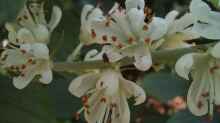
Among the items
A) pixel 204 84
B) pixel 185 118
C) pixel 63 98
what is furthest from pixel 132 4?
pixel 63 98

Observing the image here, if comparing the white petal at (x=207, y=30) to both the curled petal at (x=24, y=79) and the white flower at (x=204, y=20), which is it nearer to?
the white flower at (x=204, y=20)

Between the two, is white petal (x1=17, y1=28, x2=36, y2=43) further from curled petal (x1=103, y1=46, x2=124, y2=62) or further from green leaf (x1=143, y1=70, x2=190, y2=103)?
green leaf (x1=143, y1=70, x2=190, y2=103)

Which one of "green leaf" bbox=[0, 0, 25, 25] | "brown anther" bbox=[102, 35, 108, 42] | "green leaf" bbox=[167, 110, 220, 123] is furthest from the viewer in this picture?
"green leaf" bbox=[167, 110, 220, 123]

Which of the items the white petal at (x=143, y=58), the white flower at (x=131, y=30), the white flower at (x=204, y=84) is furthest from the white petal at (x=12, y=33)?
the white flower at (x=204, y=84)

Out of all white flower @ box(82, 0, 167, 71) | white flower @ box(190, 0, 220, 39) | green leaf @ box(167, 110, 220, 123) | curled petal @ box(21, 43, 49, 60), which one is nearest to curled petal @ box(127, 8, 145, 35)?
white flower @ box(82, 0, 167, 71)

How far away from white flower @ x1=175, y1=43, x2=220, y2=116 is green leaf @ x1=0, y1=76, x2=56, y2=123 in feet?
1.07

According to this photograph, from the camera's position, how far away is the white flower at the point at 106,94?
1.35 meters

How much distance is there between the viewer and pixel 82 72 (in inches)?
55.7

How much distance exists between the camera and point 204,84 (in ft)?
4.45

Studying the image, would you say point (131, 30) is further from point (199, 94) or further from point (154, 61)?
point (199, 94)

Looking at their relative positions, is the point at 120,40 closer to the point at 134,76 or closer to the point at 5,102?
the point at 5,102

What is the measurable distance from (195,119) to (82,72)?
351 mm

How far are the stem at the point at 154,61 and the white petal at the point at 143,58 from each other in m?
0.02

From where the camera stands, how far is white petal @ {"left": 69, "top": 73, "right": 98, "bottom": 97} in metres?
1.36
